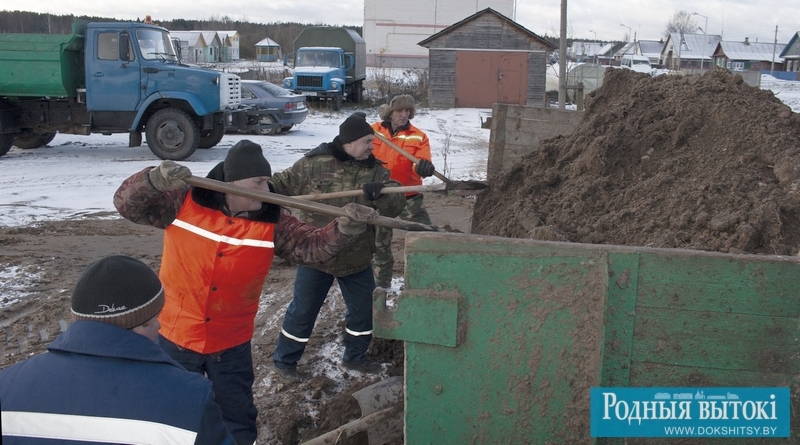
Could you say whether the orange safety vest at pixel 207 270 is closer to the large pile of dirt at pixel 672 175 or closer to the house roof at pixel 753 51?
the large pile of dirt at pixel 672 175

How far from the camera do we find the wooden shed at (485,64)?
2630 cm

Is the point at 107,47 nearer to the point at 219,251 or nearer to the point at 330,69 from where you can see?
the point at 219,251

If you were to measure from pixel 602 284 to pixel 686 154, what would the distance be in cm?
181

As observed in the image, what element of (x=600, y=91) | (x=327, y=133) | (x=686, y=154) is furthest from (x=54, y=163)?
(x=686, y=154)

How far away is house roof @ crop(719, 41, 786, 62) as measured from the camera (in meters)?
62.6

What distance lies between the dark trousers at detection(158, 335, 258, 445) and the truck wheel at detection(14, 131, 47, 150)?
1191 centimetres

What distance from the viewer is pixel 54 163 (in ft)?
37.6

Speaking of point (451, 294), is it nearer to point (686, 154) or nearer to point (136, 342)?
point (136, 342)

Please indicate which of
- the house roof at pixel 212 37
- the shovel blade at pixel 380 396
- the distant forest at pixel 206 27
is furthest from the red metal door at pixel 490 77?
the house roof at pixel 212 37

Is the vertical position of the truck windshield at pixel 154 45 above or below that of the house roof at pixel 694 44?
below

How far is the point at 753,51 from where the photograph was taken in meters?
64.7

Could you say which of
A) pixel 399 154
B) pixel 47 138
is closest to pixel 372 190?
pixel 399 154

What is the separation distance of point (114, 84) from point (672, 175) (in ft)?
35.1
